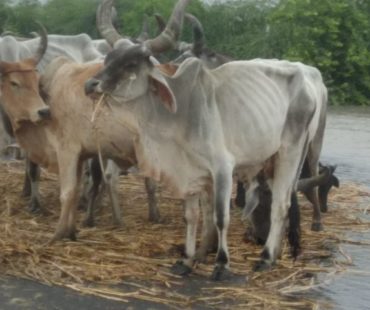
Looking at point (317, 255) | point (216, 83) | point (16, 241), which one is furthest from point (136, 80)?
point (317, 255)

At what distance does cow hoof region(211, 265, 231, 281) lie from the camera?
207 inches

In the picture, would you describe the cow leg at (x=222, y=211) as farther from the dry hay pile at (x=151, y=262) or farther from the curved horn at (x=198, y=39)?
the curved horn at (x=198, y=39)

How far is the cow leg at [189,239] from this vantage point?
545 centimetres

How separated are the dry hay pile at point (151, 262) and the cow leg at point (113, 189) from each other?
11 cm

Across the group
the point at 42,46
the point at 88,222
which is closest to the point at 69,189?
the point at 88,222

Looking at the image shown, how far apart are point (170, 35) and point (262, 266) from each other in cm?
185

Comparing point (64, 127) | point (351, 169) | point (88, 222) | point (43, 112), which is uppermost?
point (43, 112)

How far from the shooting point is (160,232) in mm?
6715

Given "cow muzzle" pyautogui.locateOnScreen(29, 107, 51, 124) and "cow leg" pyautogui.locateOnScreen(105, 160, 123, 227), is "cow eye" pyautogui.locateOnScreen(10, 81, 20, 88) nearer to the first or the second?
"cow muzzle" pyautogui.locateOnScreen(29, 107, 51, 124)

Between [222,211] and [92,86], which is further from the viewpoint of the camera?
[222,211]

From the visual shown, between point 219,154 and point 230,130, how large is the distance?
27 centimetres

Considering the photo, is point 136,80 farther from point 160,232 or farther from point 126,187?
point 126,187

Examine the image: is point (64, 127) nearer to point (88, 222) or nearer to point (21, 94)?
point (21, 94)

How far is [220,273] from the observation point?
5.27 meters
